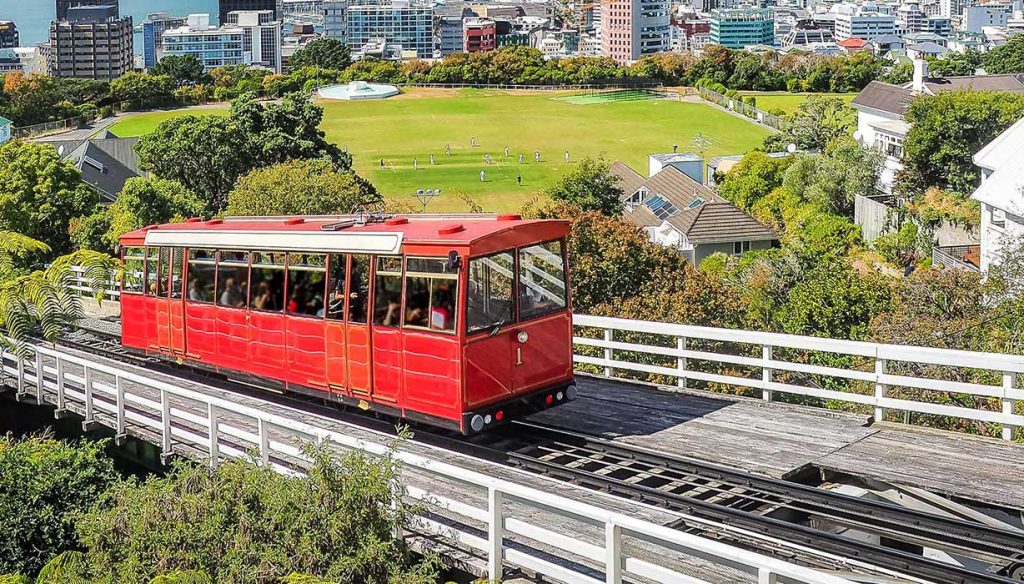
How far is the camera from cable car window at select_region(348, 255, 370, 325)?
15.4m

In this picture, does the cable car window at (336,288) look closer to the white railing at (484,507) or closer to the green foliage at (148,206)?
the white railing at (484,507)

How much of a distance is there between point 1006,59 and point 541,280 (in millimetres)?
145369

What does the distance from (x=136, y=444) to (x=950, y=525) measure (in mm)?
10417

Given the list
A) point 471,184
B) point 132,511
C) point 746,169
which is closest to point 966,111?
point 746,169

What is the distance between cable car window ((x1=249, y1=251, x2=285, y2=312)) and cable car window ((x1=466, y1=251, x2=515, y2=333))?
11.8ft

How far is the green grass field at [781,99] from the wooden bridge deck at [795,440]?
409ft

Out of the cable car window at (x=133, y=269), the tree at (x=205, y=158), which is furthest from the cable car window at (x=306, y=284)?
the tree at (x=205, y=158)

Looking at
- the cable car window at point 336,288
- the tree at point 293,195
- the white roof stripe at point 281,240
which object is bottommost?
the tree at point 293,195

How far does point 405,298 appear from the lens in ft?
48.6

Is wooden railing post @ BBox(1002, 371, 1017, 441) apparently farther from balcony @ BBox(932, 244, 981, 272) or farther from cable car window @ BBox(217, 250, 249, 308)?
balcony @ BBox(932, 244, 981, 272)

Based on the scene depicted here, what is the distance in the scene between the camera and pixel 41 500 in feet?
46.6

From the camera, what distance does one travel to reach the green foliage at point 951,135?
67.8m

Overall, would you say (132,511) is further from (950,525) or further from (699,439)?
(950,525)

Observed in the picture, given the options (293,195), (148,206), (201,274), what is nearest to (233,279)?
(201,274)
